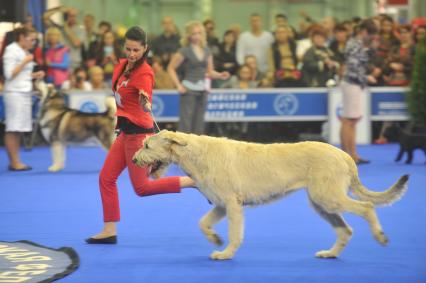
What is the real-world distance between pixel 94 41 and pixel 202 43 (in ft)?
15.6

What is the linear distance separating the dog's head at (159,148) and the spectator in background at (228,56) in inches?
374

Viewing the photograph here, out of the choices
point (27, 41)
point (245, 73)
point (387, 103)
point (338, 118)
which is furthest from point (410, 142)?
point (27, 41)

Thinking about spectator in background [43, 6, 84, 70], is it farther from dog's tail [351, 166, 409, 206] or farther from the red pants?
dog's tail [351, 166, 409, 206]

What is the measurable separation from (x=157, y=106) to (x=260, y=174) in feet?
28.4

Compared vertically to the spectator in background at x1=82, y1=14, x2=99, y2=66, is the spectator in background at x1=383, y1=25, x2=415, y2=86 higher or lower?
lower

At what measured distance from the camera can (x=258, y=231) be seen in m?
6.94

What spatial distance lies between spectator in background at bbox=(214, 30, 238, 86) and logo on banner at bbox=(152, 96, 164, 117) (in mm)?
1590

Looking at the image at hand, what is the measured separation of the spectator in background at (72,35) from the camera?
1542 cm

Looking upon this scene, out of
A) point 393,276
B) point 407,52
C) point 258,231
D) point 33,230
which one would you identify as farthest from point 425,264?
point 407,52

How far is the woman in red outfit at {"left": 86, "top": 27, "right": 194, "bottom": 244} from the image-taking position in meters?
6.19

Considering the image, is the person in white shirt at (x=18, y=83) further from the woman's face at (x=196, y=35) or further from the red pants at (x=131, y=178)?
the red pants at (x=131, y=178)

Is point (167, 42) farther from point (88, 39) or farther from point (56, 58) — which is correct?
point (56, 58)

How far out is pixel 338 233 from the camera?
19.4 feet

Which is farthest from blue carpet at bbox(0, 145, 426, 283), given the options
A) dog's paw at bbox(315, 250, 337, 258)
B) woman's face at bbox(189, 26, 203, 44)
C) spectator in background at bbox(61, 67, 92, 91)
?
spectator in background at bbox(61, 67, 92, 91)
